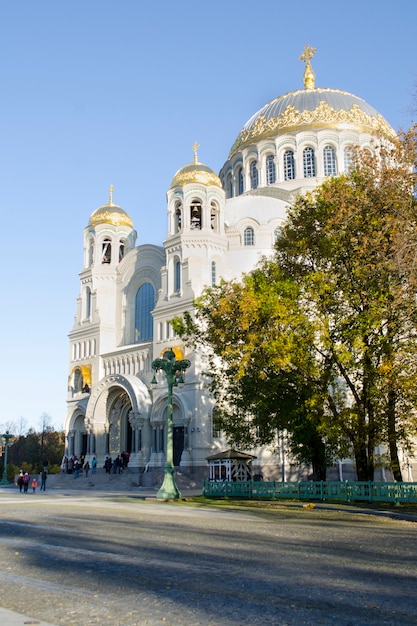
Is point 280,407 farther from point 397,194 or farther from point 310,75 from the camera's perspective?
point 310,75

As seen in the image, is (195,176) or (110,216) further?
(110,216)

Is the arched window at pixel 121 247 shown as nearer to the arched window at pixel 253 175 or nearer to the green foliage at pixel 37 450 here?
the arched window at pixel 253 175

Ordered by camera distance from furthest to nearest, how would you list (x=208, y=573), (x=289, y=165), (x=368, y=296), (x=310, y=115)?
(x=310, y=115) < (x=289, y=165) < (x=368, y=296) < (x=208, y=573)

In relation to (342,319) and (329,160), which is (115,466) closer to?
(342,319)

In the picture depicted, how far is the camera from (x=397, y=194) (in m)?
17.2

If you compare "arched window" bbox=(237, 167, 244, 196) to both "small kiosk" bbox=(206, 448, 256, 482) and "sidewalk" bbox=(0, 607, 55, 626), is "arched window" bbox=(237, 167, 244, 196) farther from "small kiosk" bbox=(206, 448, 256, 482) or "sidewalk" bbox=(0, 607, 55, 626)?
"sidewalk" bbox=(0, 607, 55, 626)

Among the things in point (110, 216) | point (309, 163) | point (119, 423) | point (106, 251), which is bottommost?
point (119, 423)

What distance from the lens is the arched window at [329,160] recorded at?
51.0 meters

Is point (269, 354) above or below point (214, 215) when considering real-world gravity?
below

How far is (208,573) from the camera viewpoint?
726 centimetres

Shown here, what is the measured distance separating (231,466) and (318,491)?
676cm

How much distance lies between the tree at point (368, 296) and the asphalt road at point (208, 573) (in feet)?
20.1

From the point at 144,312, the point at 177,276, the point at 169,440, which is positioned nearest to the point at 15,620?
the point at 169,440

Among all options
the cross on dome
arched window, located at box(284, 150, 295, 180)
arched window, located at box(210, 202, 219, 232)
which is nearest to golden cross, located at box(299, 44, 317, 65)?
the cross on dome
